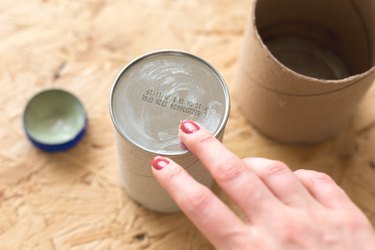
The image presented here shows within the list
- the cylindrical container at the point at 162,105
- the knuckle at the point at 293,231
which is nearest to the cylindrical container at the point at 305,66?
the cylindrical container at the point at 162,105

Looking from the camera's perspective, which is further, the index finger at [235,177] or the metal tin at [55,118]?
the metal tin at [55,118]

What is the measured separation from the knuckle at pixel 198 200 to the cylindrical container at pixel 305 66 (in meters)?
0.23

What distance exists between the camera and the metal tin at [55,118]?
0.78 metres

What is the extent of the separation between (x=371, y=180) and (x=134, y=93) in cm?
41

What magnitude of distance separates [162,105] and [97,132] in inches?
8.4

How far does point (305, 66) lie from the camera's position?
0.87 metres

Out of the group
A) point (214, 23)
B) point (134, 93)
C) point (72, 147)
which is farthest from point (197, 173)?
point (214, 23)

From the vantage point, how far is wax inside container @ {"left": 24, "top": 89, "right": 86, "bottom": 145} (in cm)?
79

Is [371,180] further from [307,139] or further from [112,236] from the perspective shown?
[112,236]

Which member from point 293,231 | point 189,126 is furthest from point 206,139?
point 293,231

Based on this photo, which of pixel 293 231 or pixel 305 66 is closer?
A: pixel 293 231

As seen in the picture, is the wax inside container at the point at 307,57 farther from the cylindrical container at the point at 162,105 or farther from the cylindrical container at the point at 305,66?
the cylindrical container at the point at 162,105

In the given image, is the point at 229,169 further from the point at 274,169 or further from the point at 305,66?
the point at 305,66

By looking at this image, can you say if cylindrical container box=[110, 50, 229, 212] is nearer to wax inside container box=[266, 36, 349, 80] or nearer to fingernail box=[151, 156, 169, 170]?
fingernail box=[151, 156, 169, 170]
